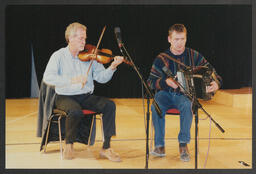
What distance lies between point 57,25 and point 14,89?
6.16ft

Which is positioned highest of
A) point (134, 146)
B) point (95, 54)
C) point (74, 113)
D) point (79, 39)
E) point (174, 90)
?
point (79, 39)

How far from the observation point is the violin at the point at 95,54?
308cm

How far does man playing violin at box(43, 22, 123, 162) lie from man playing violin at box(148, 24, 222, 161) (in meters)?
0.41

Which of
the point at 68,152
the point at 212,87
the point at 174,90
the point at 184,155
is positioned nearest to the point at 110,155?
the point at 68,152

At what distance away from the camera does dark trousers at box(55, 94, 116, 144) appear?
3.05 m

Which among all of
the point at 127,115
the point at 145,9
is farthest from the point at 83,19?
the point at 127,115

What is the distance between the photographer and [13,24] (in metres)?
5.12

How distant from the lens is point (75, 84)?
10.6ft

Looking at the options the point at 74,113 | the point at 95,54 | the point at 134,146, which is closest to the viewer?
the point at 74,113

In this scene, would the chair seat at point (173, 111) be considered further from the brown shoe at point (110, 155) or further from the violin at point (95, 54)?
the violin at point (95, 54)

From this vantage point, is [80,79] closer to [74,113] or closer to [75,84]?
[75,84]

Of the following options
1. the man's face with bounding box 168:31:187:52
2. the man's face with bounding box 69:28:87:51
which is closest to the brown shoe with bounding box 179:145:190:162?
the man's face with bounding box 168:31:187:52

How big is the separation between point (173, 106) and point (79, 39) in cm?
104

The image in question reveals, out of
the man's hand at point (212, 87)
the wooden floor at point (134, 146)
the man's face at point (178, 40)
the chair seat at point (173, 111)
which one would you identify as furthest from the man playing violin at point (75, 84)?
the man's hand at point (212, 87)
